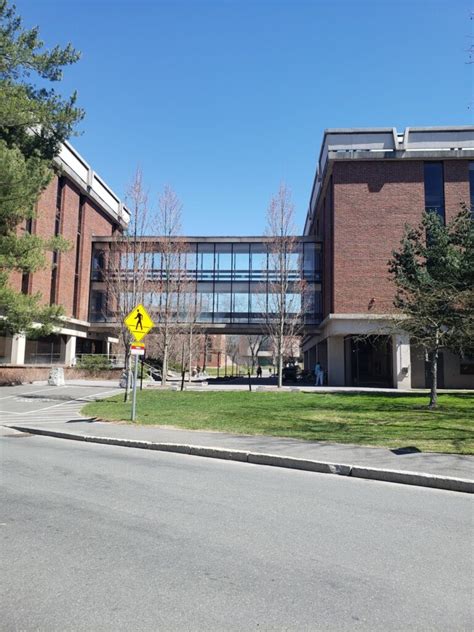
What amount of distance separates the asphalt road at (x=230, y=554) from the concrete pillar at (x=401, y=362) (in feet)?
94.3

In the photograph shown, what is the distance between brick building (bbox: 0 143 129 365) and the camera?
4050 cm

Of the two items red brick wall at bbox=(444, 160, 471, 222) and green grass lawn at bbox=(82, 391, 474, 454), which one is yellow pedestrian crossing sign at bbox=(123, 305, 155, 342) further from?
red brick wall at bbox=(444, 160, 471, 222)

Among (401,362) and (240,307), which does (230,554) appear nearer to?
(401,362)

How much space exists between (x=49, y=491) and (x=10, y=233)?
17975 mm

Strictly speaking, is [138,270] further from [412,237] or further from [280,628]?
[280,628]

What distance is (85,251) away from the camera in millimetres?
49406

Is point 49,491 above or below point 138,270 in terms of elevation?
below

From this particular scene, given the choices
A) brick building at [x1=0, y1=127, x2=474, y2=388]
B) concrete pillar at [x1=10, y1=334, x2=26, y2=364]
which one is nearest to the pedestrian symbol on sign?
brick building at [x1=0, y1=127, x2=474, y2=388]

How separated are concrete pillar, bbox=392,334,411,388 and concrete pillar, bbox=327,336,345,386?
13.2ft

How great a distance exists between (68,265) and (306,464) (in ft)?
134

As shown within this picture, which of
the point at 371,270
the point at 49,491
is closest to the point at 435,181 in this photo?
the point at 371,270

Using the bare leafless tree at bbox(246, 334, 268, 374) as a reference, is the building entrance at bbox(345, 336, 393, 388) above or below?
below

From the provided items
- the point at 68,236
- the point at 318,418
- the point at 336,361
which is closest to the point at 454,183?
the point at 336,361

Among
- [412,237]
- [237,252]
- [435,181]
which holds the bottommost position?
[412,237]
